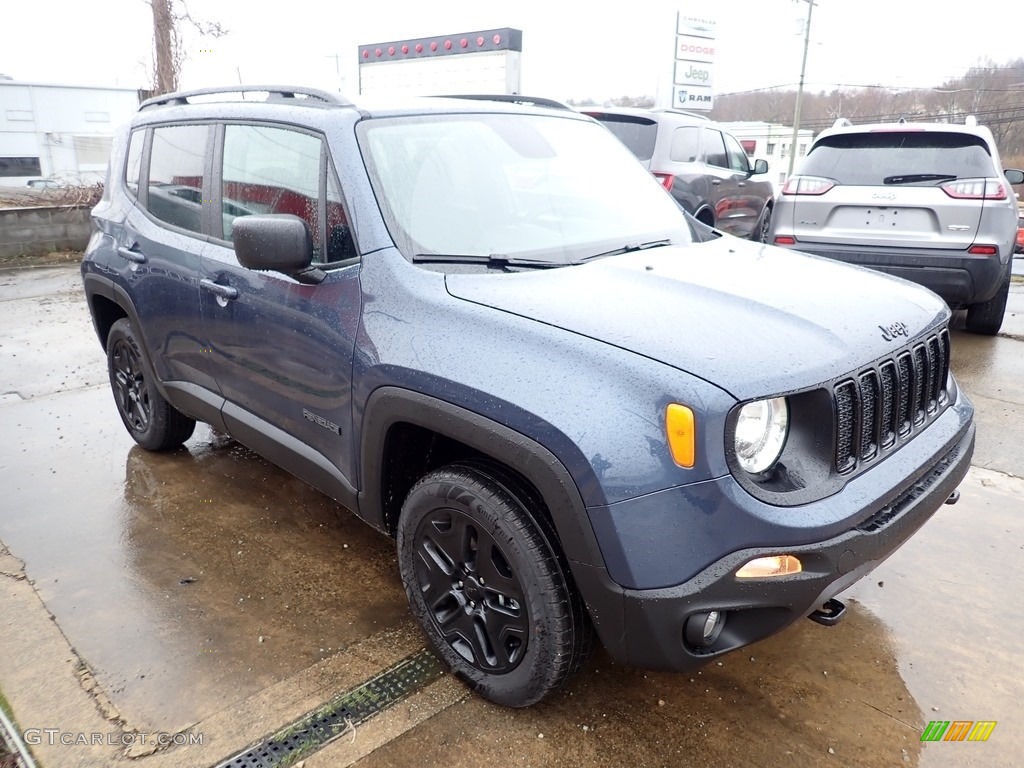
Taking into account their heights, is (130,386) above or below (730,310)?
below

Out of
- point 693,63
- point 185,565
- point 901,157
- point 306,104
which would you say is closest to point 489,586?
point 185,565

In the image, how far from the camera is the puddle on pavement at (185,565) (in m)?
2.63

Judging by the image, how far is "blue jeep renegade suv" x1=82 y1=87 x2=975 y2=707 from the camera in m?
1.92

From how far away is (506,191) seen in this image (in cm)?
287

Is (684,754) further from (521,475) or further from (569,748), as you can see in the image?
(521,475)

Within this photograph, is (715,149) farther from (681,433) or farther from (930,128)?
(681,433)

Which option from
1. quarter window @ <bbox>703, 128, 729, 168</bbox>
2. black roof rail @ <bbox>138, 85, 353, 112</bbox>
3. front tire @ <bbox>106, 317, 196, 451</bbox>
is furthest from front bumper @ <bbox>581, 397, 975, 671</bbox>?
quarter window @ <bbox>703, 128, 729, 168</bbox>

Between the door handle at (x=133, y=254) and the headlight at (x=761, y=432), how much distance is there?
117 inches

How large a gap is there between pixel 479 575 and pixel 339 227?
126 cm

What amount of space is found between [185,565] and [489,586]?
1.63 metres

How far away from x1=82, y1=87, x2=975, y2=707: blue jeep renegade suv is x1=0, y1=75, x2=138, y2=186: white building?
30639 millimetres

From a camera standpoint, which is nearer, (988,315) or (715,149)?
(988,315)

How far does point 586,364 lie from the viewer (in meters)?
1.99

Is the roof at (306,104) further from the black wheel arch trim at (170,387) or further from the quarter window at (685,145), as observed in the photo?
the quarter window at (685,145)
